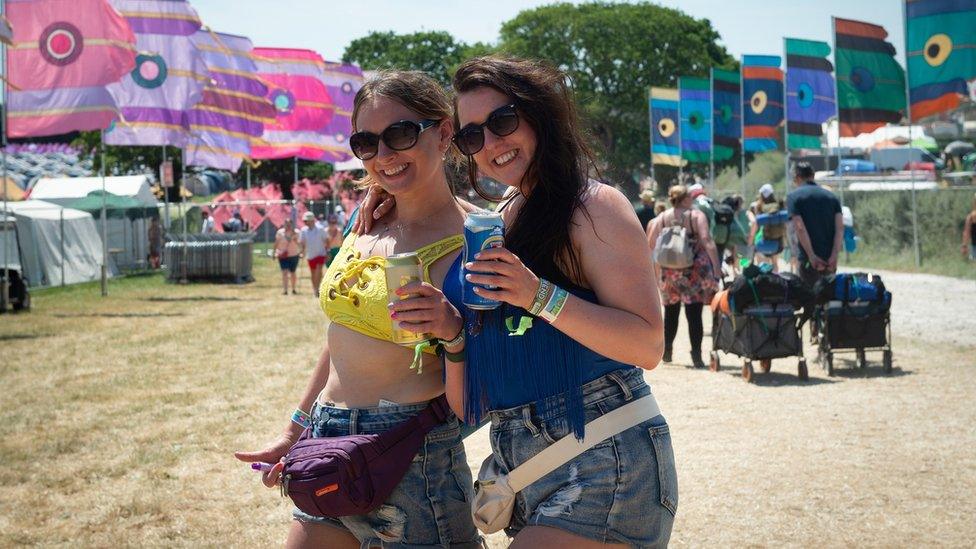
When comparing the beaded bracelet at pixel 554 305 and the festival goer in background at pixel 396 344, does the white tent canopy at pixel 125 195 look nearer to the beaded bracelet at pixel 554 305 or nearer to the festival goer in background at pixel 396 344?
the festival goer in background at pixel 396 344

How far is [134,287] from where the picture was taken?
23859 millimetres

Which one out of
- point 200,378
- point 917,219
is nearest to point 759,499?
point 200,378

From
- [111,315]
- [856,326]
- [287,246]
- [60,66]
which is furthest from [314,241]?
[856,326]

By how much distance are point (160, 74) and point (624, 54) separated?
138 feet

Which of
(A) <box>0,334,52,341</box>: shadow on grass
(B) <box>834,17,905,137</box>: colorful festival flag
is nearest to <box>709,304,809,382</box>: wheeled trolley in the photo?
(A) <box>0,334,52,341</box>: shadow on grass

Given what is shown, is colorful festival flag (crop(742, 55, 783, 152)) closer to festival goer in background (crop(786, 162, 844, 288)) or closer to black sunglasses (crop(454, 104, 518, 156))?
festival goer in background (crop(786, 162, 844, 288))

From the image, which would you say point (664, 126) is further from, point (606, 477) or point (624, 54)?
point (624, 54)

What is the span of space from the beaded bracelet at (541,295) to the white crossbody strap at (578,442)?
31 centimetres

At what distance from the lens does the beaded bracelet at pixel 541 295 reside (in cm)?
212

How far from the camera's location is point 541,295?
6.97 feet

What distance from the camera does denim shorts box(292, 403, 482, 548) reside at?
Answer: 8.45 ft

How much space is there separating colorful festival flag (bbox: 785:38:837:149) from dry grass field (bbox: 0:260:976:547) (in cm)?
975

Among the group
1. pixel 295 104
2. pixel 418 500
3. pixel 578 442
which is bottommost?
pixel 418 500

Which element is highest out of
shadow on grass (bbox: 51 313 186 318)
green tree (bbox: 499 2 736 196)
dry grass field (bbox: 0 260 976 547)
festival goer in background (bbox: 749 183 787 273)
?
green tree (bbox: 499 2 736 196)
